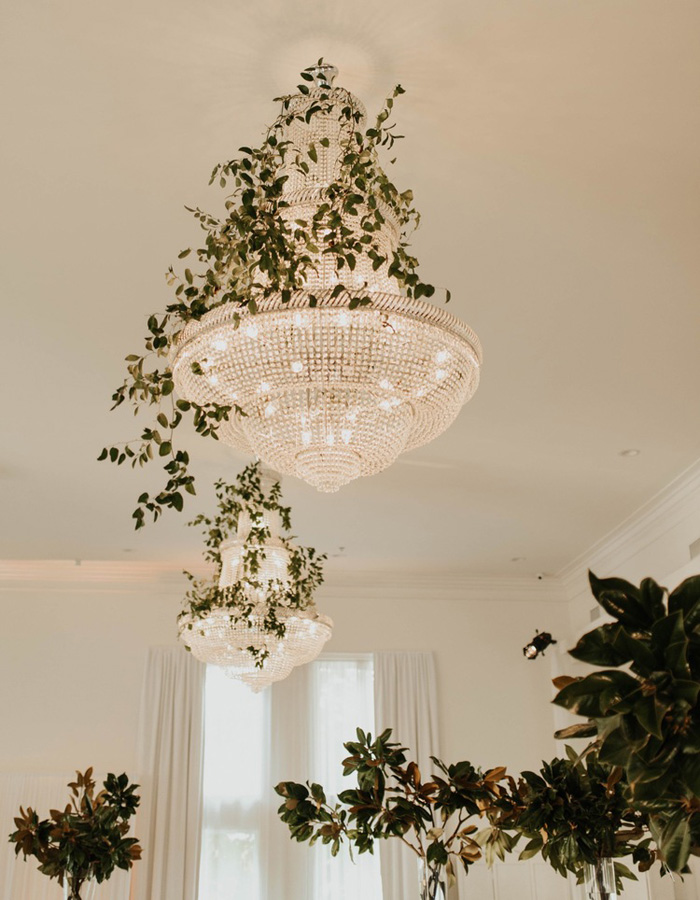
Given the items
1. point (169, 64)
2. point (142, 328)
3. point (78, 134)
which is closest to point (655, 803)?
point (169, 64)

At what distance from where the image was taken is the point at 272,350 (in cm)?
226

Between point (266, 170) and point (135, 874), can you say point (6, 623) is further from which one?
point (266, 170)

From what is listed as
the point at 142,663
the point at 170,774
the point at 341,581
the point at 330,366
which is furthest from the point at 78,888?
the point at 341,581

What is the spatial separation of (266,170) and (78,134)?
1.11 meters

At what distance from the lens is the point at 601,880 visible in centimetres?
198

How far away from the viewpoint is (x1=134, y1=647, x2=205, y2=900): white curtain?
7.54 m

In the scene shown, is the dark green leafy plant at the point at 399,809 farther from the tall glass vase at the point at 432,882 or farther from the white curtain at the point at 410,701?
the white curtain at the point at 410,701

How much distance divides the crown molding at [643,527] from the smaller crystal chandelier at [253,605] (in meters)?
2.65

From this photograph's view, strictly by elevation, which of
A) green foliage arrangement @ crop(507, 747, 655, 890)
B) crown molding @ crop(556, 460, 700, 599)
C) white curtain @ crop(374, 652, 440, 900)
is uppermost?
crown molding @ crop(556, 460, 700, 599)

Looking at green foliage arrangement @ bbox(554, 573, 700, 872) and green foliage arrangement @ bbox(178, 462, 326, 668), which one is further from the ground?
green foliage arrangement @ bbox(178, 462, 326, 668)

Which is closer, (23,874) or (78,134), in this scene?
(78,134)

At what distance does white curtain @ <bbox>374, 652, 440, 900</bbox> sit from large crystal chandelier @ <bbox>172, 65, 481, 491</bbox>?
6073 millimetres

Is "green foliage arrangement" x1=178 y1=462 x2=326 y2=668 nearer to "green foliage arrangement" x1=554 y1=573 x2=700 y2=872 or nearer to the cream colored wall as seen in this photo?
the cream colored wall

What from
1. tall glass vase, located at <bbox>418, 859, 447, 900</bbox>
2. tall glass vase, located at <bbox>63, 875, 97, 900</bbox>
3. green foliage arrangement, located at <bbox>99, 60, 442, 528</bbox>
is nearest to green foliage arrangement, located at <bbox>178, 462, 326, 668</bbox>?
tall glass vase, located at <bbox>63, 875, 97, 900</bbox>
